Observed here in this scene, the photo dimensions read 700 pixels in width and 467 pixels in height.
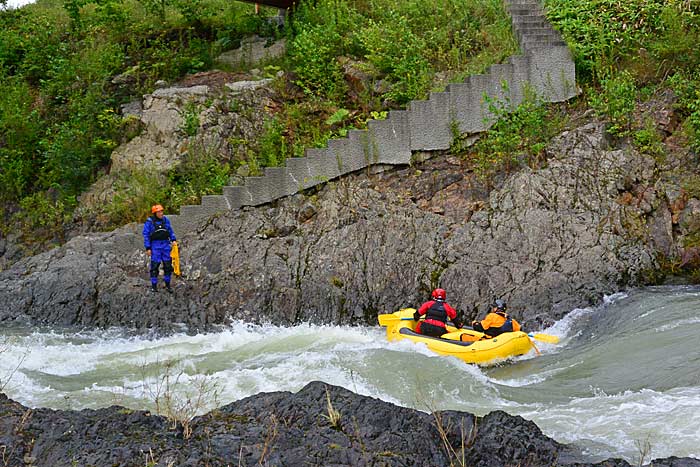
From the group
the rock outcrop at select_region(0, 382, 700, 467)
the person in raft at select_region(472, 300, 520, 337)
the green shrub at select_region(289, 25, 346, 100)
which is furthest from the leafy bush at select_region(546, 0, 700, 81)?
the rock outcrop at select_region(0, 382, 700, 467)

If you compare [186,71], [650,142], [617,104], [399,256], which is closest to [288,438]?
[399,256]

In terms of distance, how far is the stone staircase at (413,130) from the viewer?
1466 cm

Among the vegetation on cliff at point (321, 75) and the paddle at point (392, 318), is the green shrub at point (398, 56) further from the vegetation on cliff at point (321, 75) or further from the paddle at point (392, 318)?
the paddle at point (392, 318)

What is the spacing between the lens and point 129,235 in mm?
14188

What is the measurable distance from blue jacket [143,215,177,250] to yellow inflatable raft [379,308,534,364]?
4.29 meters

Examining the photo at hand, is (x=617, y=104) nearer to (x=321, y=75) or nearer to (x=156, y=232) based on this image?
(x=321, y=75)

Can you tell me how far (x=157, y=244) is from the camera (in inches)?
520

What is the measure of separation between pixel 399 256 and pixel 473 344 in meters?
2.98

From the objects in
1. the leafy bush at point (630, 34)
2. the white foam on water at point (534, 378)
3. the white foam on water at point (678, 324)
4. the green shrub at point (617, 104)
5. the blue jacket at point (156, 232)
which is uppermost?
the leafy bush at point (630, 34)

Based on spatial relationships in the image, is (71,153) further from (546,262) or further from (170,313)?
(546,262)

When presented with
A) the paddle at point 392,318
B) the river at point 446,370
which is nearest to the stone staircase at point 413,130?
the river at point 446,370

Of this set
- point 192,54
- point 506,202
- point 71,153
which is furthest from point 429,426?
point 192,54

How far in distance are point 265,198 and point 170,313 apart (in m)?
2.96

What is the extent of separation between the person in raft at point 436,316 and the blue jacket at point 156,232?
4398mm
